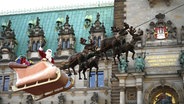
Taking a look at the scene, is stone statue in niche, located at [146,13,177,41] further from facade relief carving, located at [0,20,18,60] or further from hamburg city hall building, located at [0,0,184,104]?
facade relief carving, located at [0,20,18,60]

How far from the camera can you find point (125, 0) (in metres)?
33.0

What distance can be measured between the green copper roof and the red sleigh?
2288 centimetres

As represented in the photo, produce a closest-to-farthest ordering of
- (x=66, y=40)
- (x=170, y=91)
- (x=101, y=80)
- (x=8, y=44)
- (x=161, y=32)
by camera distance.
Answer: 1. (x=170, y=91)
2. (x=161, y=32)
3. (x=101, y=80)
4. (x=66, y=40)
5. (x=8, y=44)

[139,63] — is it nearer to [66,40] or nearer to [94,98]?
[94,98]

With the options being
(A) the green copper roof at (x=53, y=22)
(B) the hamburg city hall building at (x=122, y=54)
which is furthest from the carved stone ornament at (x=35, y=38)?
(A) the green copper roof at (x=53, y=22)

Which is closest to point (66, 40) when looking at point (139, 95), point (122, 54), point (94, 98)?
point (94, 98)

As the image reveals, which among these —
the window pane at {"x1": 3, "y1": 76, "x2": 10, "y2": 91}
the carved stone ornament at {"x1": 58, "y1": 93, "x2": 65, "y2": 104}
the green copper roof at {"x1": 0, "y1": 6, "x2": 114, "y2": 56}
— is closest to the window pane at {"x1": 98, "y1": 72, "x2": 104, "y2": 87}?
the carved stone ornament at {"x1": 58, "y1": 93, "x2": 65, "y2": 104}

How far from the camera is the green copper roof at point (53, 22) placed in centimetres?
3754

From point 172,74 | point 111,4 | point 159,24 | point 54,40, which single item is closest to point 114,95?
point 172,74

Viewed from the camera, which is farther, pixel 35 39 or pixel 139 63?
pixel 35 39

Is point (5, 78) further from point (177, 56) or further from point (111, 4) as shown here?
point (177, 56)

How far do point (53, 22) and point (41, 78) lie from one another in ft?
92.5

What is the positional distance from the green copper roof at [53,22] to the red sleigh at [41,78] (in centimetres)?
2288

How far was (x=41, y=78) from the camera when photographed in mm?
12312
